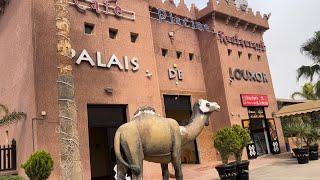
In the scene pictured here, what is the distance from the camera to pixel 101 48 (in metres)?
18.1

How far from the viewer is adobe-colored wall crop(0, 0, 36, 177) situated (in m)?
15.1

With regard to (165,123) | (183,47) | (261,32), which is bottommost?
(165,123)

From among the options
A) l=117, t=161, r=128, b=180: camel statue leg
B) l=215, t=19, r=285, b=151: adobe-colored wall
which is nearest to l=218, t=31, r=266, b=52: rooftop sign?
l=215, t=19, r=285, b=151: adobe-colored wall

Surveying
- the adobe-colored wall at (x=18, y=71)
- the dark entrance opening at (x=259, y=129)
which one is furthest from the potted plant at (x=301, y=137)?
the adobe-colored wall at (x=18, y=71)

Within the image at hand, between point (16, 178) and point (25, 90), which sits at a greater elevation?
point (25, 90)

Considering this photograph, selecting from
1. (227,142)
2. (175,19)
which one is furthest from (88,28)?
(227,142)

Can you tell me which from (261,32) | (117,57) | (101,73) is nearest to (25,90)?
(101,73)

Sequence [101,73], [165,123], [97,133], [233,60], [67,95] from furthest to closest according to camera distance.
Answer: [233,60] < [97,133] < [101,73] < [67,95] < [165,123]

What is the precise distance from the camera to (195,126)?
973cm

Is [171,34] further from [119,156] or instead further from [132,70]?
[119,156]

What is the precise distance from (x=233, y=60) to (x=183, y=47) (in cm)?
450

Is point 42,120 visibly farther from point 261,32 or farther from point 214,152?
point 261,32

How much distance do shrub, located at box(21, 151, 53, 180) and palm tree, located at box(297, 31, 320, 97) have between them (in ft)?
72.7

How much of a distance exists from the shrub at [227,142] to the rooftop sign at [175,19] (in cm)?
1121
